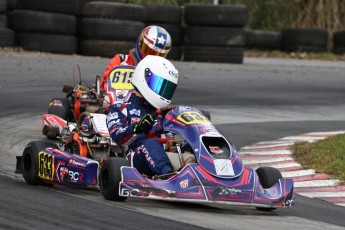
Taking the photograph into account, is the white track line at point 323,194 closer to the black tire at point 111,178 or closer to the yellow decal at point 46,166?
the black tire at point 111,178

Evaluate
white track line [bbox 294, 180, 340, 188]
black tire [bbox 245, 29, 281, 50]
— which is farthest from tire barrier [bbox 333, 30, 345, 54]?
white track line [bbox 294, 180, 340, 188]

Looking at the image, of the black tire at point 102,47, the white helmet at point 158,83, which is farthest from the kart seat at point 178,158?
the black tire at point 102,47

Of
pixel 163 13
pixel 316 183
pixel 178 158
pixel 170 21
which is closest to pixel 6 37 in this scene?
pixel 163 13

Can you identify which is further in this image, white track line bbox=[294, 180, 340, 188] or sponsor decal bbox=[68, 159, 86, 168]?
white track line bbox=[294, 180, 340, 188]

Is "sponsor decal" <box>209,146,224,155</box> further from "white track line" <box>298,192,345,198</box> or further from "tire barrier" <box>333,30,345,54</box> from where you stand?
"tire barrier" <box>333,30,345,54</box>

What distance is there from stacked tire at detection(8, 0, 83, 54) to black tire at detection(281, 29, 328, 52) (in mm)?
7356

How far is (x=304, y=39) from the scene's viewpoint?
2333 centimetres

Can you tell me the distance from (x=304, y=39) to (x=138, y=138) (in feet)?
55.1

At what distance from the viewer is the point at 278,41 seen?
2395cm

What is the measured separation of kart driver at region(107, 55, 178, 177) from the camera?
678 centimetres

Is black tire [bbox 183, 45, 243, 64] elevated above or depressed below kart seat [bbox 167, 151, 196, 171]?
below

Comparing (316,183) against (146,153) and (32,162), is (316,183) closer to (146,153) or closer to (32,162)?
(146,153)

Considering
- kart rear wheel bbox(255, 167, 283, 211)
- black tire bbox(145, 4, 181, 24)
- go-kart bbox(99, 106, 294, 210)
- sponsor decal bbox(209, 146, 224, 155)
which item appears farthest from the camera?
black tire bbox(145, 4, 181, 24)

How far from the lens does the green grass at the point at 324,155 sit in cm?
852
